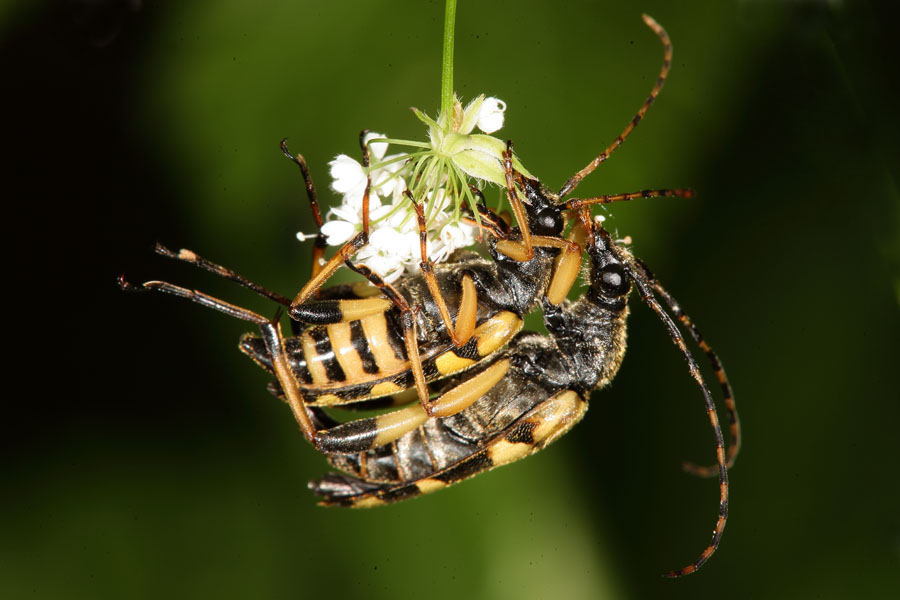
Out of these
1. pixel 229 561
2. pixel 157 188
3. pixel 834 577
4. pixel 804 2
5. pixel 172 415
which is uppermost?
pixel 157 188

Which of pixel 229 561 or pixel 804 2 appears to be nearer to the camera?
pixel 804 2

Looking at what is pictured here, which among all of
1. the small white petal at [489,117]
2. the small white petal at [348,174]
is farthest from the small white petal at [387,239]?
the small white petal at [489,117]

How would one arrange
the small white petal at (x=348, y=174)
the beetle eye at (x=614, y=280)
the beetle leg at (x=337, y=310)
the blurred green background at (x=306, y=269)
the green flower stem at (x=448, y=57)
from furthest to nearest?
the blurred green background at (x=306, y=269)
the beetle eye at (x=614, y=280)
the small white petal at (x=348, y=174)
the beetle leg at (x=337, y=310)
the green flower stem at (x=448, y=57)

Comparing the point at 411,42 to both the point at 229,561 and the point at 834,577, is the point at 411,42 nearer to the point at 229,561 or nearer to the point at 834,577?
the point at 229,561

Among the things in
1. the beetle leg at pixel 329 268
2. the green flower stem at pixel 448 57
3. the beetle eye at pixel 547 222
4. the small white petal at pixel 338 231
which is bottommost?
the beetle eye at pixel 547 222

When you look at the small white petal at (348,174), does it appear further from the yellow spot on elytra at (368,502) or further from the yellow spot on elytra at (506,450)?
the yellow spot on elytra at (368,502)

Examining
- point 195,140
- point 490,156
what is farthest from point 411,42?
point 490,156

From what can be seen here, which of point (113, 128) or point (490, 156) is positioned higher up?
point (113, 128)

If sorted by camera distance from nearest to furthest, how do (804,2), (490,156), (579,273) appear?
(490,156), (579,273), (804,2)
